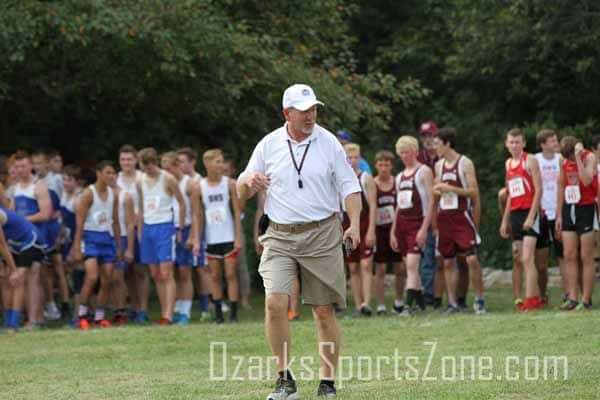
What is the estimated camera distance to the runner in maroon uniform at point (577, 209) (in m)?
16.6

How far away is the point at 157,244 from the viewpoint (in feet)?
58.1

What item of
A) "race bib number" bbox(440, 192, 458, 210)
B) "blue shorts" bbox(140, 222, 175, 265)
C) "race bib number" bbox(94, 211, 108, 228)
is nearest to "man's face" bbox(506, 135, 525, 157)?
"race bib number" bbox(440, 192, 458, 210)

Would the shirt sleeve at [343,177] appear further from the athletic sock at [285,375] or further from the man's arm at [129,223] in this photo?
the man's arm at [129,223]

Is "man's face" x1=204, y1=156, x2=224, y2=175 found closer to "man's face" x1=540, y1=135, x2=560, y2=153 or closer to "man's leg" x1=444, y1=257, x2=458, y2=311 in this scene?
"man's leg" x1=444, y1=257, x2=458, y2=311

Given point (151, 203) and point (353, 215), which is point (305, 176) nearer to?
point (353, 215)

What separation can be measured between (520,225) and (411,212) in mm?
1354

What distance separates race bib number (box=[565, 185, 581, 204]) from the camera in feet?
54.5

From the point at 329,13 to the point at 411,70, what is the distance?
716 centimetres

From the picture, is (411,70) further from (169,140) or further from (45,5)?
(45,5)

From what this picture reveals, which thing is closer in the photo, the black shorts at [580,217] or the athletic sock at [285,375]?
the athletic sock at [285,375]

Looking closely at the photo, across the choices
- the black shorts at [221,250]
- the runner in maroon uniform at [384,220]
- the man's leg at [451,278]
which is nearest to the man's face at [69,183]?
the black shorts at [221,250]

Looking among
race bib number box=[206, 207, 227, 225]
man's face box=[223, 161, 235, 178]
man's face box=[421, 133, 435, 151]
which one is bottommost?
race bib number box=[206, 207, 227, 225]

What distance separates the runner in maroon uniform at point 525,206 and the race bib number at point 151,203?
4.37 m

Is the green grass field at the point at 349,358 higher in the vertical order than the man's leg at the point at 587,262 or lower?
lower
